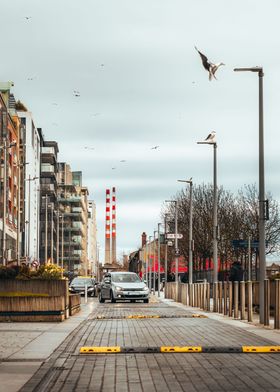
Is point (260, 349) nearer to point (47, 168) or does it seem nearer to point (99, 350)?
point (99, 350)

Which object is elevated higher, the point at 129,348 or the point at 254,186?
the point at 254,186

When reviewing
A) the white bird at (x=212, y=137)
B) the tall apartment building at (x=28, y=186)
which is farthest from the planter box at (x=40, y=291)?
the tall apartment building at (x=28, y=186)

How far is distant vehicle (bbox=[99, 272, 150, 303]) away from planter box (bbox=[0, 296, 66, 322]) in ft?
75.8

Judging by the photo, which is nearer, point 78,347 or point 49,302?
point 78,347

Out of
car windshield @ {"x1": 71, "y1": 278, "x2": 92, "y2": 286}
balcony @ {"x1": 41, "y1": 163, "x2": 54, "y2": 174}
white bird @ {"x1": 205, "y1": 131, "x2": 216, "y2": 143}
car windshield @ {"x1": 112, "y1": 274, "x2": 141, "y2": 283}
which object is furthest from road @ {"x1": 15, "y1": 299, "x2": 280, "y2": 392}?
balcony @ {"x1": 41, "y1": 163, "x2": 54, "y2": 174}

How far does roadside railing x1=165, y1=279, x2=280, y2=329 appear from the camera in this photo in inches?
906

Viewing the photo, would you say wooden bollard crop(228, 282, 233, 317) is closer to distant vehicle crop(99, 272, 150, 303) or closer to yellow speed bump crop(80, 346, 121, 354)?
yellow speed bump crop(80, 346, 121, 354)

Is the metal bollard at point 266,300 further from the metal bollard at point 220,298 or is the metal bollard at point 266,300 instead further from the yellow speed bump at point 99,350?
the metal bollard at point 220,298

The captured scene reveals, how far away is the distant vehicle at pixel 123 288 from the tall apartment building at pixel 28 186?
65017mm

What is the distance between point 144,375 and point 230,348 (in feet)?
12.9

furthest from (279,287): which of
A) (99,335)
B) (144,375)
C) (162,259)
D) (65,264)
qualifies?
(65,264)

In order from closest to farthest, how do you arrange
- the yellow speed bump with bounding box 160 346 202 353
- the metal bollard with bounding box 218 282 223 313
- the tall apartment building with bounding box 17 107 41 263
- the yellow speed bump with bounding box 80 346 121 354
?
1. the yellow speed bump with bounding box 80 346 121 354
2. the yellow speed bump with bounding box 160 346 202 353
3. the metal bollard with bounding box 218 282 223 313
4. the tall apartment building with bounding box 17 107 41 263

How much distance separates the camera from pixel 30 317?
2427 centimetres

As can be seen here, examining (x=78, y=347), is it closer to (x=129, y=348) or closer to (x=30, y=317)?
(x=129, y=348)
